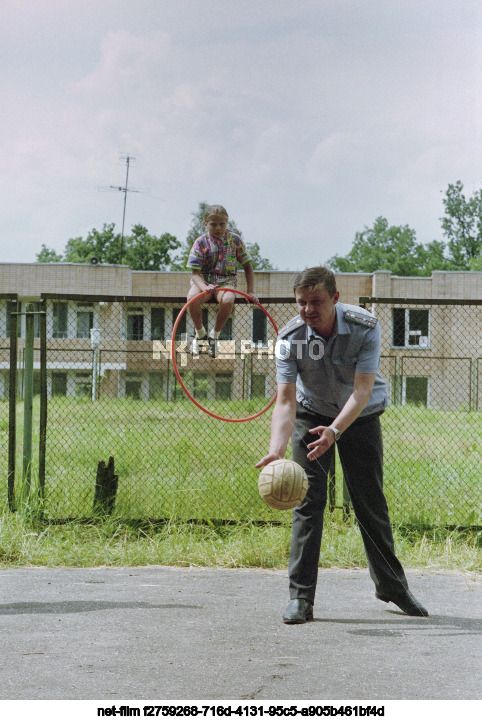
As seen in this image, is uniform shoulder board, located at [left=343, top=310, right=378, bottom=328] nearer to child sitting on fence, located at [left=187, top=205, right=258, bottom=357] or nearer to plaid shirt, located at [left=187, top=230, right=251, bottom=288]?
child sitting on fence, located at [left=187, top=205, right=258, bottom=357]

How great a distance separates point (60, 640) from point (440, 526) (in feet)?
11.9

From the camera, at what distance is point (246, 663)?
373 cm

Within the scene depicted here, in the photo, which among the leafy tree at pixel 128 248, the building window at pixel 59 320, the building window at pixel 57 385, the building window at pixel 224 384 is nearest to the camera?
the building window at pixel 57 385

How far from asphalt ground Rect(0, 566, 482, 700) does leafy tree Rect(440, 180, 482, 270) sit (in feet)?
191

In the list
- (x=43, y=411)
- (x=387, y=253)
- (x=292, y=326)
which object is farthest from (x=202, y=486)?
(x=387, y=253)

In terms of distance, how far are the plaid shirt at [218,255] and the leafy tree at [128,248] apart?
50906 millimetres

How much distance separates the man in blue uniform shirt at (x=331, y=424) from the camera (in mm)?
4305

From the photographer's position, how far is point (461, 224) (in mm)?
61469

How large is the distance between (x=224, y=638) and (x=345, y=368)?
1.63 m

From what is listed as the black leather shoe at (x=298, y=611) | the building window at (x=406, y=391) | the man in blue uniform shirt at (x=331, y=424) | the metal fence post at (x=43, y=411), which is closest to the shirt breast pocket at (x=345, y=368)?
the man in blue uniform shirt at (x=331, y=424)

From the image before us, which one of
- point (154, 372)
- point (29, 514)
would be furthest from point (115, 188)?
point (29, 514)

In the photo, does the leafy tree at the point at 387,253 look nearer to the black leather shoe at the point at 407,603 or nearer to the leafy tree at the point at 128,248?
the leafy tree at the point at 128,248

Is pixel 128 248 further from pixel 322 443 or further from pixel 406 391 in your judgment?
pixel 322 443

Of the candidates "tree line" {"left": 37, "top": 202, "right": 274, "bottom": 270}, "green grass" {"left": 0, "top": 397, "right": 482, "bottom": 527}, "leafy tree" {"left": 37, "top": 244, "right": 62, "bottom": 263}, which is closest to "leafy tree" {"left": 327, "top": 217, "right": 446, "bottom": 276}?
"tree line" {"left": 37, "top": 202, "right": 274, "bottom": 270}
